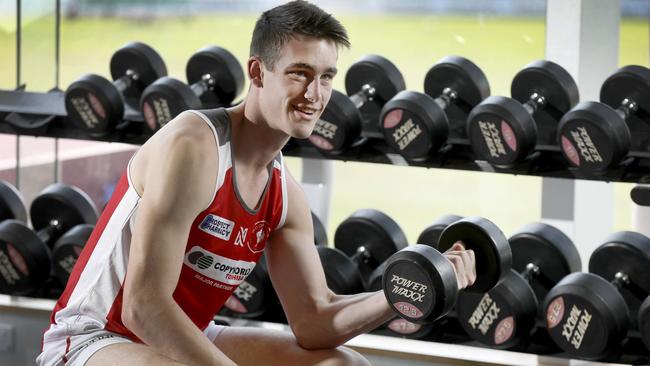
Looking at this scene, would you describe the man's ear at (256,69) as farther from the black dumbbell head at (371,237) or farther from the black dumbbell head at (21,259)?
the black dumbbell head at (21,259)

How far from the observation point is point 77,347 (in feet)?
7.57

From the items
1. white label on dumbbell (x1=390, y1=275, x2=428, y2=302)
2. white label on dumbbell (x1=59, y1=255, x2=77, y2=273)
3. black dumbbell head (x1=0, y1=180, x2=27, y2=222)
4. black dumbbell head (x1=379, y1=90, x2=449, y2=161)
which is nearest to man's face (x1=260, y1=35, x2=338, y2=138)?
white label on dumbbell (x1=390, y1=275, x2=428, y2=302)

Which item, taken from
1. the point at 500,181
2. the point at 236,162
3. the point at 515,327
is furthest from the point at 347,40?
the point at 500,181

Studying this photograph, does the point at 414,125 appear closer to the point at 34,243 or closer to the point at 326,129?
the point at 326,129

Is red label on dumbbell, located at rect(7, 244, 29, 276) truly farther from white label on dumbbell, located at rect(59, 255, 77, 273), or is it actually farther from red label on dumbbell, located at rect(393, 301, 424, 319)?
red label on dumbbell, located at rect(393, 301, 424, 319)

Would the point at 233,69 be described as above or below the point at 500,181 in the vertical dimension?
above

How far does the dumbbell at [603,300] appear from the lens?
2.91 metres

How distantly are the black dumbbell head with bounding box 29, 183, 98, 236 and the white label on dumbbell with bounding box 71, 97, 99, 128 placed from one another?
0.38m

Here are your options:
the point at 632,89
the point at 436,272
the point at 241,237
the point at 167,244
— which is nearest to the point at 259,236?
the point at 241,237

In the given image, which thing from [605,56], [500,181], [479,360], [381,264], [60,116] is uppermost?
Answer: [605,56]

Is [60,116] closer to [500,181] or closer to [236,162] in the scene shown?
[236,162]

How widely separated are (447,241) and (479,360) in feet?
3.32

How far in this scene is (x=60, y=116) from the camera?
3537mm

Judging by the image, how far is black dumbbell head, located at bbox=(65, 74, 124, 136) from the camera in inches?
134
